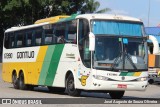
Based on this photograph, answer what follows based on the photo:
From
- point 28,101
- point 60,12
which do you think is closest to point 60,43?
point 28,101

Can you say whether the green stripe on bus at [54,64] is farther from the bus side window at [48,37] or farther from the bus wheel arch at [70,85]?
the bus wheel arch at [70,85]

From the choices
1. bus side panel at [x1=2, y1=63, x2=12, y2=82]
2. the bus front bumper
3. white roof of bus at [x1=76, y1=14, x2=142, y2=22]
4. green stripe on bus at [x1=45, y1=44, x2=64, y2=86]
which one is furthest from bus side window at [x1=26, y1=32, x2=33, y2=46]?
the bus front bumper

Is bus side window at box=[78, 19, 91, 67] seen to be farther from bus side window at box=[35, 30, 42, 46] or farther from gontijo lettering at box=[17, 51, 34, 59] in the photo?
gontijo lettering at box=[17, 51, 34, 59]

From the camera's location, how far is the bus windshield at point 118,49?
1845cm

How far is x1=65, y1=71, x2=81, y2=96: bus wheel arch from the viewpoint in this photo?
1966 cm

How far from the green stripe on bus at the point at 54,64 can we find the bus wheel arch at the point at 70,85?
1178 mm

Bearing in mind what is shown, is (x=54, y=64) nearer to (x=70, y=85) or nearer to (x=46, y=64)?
(x=46, y=64)

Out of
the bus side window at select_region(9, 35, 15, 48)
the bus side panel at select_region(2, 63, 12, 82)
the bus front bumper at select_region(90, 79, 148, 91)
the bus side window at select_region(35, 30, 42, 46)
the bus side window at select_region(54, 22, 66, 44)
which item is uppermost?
the bus side window at select_region(54, 22, 66, 44)

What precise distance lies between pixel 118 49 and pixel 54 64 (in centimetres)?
412

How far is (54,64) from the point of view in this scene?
2181 cm

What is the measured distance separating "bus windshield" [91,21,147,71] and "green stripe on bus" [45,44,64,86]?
270cm

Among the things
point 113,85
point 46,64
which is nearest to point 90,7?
point 46,64

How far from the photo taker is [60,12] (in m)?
56.6

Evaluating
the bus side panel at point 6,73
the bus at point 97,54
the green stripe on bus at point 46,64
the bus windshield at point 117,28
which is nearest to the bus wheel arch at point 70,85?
the bus at point 97,54
